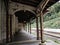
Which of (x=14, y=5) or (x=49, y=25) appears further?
(x=49, y=25)

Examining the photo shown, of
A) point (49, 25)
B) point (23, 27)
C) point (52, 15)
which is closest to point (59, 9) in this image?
point (52, 15)

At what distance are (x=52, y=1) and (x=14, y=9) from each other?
3489 mm

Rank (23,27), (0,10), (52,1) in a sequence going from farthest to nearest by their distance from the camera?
(23,27), (0,10), (52,1)

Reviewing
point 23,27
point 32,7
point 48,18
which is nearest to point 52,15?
point 48,18

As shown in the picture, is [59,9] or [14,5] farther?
[59,9]

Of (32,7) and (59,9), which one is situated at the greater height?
(59,9)

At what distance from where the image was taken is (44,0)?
30.1 ft

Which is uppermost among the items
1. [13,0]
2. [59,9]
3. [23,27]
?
[59,9]

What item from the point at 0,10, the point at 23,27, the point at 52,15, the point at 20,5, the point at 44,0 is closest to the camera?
the point at 44,0

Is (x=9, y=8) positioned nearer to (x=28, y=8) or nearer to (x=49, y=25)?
(x=28, y=8)

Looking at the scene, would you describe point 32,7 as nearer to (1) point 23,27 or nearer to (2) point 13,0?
(2) point 13,0

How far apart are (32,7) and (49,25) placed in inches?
1663

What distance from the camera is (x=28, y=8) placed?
1271 centimetres

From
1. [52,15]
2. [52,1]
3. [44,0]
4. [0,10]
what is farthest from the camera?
[52,15]
